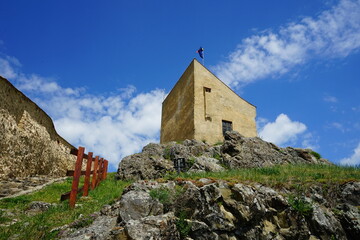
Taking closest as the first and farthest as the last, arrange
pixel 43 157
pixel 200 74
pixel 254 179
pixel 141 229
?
pixel 141 229 → pixel 254 179 → pixel 43 157 → pixel 200 74

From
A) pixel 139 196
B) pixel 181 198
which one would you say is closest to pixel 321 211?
pixel 181 198

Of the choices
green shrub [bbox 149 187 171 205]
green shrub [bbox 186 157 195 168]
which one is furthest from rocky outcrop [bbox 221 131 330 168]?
green shrub [bbox 149 187 171 205]

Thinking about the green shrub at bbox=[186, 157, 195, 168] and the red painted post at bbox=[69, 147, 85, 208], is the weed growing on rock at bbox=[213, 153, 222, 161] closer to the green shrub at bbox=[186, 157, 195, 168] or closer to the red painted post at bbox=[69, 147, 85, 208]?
the green shrub at bbox=[186, 157, 195, 168]

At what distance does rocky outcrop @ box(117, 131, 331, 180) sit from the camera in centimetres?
1148

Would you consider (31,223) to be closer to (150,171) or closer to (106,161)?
(150,171)

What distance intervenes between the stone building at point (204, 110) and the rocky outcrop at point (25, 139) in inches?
389

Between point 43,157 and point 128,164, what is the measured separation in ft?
21.6

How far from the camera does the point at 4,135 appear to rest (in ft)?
35.8

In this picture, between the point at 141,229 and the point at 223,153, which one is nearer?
the point at 141,229

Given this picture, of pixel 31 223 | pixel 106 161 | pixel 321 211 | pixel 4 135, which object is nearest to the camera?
pixel 31 223

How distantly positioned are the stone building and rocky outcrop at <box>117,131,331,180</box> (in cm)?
363

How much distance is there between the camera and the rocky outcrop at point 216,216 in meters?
4.46

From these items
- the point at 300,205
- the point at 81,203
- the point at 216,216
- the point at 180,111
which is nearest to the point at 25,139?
the point at 81,203

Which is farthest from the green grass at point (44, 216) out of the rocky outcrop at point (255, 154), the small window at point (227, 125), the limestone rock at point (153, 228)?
the small window at point (227, 125)
